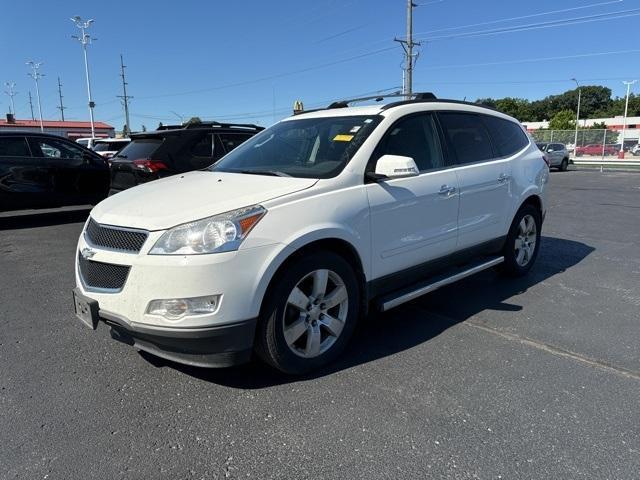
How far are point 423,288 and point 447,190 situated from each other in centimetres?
87

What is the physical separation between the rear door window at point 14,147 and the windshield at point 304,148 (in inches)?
235

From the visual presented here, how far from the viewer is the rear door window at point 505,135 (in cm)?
511

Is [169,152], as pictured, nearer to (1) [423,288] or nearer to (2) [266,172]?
(2) [266,172]

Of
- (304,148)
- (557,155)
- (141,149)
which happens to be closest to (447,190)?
(304,148)

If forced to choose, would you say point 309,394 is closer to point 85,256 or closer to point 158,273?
point 158,273

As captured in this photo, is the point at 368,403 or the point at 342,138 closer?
the point at 368,403

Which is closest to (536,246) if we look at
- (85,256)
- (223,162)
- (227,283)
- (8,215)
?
(223,162)

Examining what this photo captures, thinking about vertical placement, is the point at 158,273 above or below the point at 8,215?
above

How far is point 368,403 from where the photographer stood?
2.96 m

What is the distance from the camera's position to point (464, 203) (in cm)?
441

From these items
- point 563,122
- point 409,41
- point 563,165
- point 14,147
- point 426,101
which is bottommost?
point 563,165

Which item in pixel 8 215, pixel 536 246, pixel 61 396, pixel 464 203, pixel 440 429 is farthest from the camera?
pixel 8 215

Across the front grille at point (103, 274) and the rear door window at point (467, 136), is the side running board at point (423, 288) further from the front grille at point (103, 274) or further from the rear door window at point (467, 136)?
the front grille at point (103, 274)

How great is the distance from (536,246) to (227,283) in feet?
14.0
